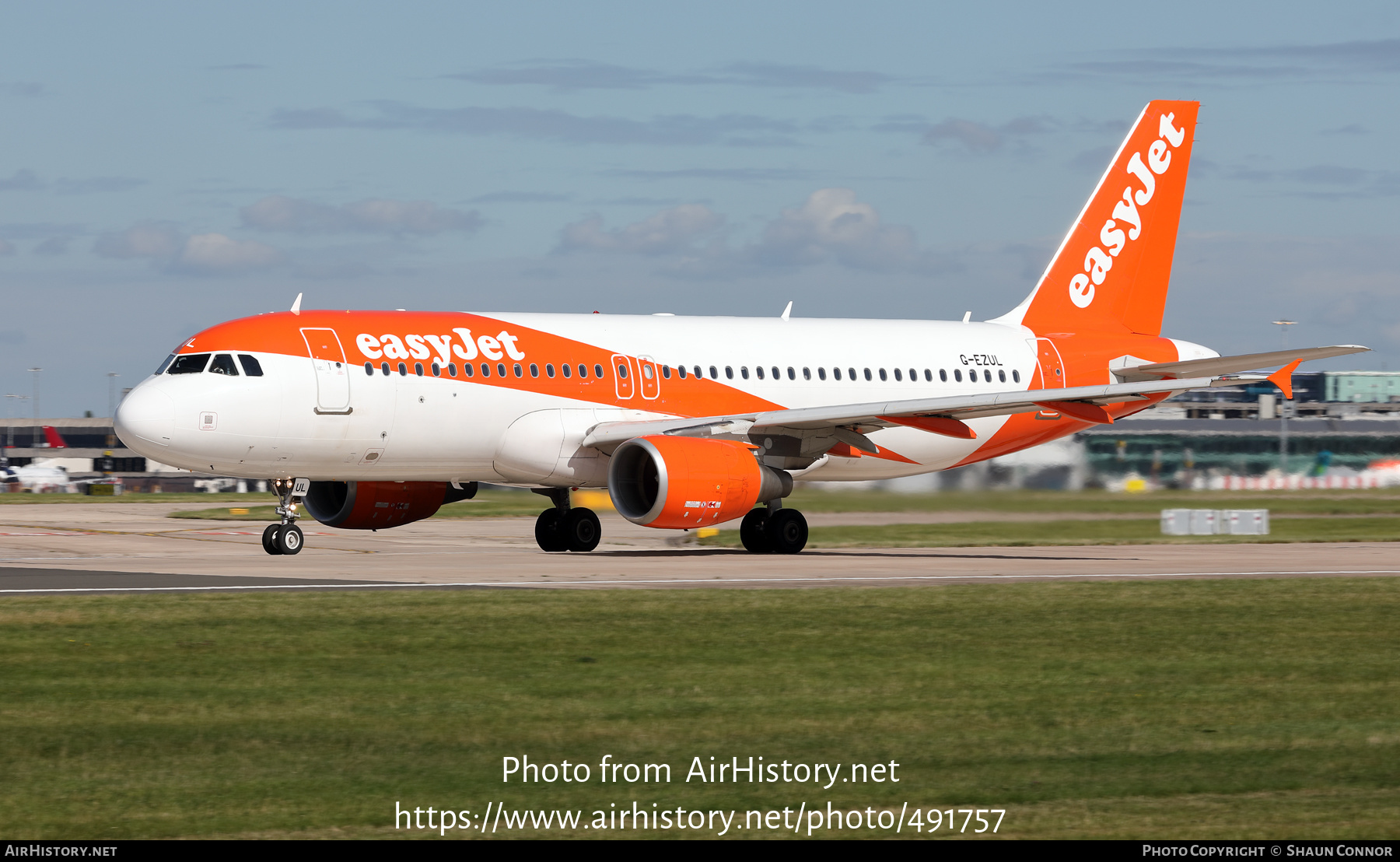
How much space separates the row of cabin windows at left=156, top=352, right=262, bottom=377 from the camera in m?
26.6

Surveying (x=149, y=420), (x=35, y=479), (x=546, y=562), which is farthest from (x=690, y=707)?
(x=35, y=479)

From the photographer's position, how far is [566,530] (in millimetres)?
30859

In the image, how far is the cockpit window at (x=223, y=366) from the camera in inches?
1048

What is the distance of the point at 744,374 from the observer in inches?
1228

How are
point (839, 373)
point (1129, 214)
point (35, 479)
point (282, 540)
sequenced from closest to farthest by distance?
point (282, 540), point (839, 373), point (1129, 214), point (35, 479)

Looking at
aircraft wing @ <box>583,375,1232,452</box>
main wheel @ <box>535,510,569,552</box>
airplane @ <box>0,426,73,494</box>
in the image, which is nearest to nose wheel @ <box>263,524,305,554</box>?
main wheel @ <box>535,510,569,552</box>

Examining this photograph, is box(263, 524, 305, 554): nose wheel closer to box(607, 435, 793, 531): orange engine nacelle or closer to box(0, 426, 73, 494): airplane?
box(607, 435, 793, 531): orange engine nacelle

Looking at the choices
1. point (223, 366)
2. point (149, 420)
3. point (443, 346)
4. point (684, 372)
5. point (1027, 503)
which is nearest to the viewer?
point (149, 420)

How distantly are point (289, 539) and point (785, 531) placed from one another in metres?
8.30

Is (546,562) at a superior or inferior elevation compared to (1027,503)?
inferior

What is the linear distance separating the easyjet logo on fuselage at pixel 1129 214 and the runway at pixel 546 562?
223 inches

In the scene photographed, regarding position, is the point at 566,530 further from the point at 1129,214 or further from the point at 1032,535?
the point at 1129,214

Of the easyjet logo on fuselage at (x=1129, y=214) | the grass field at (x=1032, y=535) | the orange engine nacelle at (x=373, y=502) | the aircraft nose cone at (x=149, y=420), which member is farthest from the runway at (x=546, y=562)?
the easyjet logo on fuselage at (x=1129, y=214)
